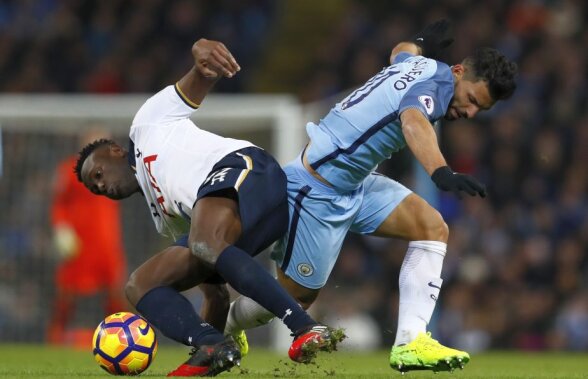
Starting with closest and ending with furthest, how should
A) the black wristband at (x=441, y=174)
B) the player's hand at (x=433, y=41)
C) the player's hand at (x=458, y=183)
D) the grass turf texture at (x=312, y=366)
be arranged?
the player's hand at (x=458, y=183) → the black wristband at (x=441, y=174) → the grass turf texture at (x=312, y=366) → the player's hand at (x=433, y=41)

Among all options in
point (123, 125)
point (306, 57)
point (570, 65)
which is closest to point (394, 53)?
point (123, 125)

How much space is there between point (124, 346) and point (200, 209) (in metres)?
0.70

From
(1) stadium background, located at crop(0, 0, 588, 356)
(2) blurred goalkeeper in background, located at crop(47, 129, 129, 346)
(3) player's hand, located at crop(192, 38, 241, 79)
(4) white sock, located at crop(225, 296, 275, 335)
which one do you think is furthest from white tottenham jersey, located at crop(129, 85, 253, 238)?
(1) stadium background, located at crop(0, 0, 588, 356)

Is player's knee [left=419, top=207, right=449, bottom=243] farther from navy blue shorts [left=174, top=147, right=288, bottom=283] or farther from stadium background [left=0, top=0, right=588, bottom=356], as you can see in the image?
stadium background [left=0, top=0, right=588, bottom=356]

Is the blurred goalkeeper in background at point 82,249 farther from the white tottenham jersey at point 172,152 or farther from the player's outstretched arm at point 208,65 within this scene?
the player's outstretched arm at point 208,65

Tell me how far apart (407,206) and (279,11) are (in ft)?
36.1

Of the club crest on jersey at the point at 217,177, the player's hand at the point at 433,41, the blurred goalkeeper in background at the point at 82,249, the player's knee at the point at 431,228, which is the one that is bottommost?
the blurred goalkeeper in background at the point at 82,249

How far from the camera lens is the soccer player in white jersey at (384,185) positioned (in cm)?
589

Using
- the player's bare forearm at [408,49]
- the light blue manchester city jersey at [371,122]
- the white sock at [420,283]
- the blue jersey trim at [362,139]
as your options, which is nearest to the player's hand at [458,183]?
the light blue manchester city jersey at [371,122]

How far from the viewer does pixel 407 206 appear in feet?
20.4

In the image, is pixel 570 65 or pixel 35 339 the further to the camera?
pixel 570 65

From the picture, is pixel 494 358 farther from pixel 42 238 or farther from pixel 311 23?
pixel 311 23

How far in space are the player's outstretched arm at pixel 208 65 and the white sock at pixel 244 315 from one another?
1.09 m

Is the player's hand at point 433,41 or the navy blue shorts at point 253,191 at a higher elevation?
the player's hand at point 433,41
